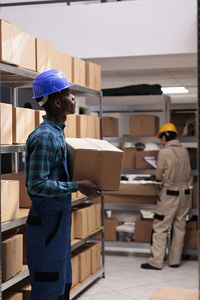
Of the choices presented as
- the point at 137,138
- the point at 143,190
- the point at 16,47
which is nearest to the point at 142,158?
the point at 137,138

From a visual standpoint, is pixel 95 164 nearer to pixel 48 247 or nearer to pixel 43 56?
pixel 48 247

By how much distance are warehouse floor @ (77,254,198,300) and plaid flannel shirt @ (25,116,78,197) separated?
2.46m

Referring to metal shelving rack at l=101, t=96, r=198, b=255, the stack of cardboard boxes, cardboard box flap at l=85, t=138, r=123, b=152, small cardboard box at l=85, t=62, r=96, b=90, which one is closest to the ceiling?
metal shelving rack at l=101, t=96, r=198, b=255

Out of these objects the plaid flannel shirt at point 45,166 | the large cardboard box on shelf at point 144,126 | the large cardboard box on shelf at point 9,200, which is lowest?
the large cardboard box on shelf at point 9,200

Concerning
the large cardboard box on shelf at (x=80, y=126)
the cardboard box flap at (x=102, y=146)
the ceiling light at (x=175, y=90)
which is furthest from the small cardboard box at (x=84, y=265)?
the ceiling light at (x=175, y=90)

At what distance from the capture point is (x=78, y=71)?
17.0 ft

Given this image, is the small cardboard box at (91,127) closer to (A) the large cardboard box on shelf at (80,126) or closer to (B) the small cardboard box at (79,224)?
(A) the large cardboard box on shelf at (80,126)

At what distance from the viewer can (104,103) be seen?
7391 mm

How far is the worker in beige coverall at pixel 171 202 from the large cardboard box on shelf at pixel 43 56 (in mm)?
2406

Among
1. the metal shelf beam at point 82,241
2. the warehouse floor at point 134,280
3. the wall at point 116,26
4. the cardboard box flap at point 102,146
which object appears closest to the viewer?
the cardboard box flap at point 102,146

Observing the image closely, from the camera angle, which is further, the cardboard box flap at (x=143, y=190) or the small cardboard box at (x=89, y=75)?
the cardboard box flap at (x=143, y=190)

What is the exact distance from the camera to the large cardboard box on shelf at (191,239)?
6.96 m

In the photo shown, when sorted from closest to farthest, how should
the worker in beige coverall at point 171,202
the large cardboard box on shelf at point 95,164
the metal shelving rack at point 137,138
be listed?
the large cardboard box on shelf at point 95,164
the worker in beige coverall at point 171,202
the metal shelving rack at point 137,138

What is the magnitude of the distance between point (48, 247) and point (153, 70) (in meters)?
5.98
